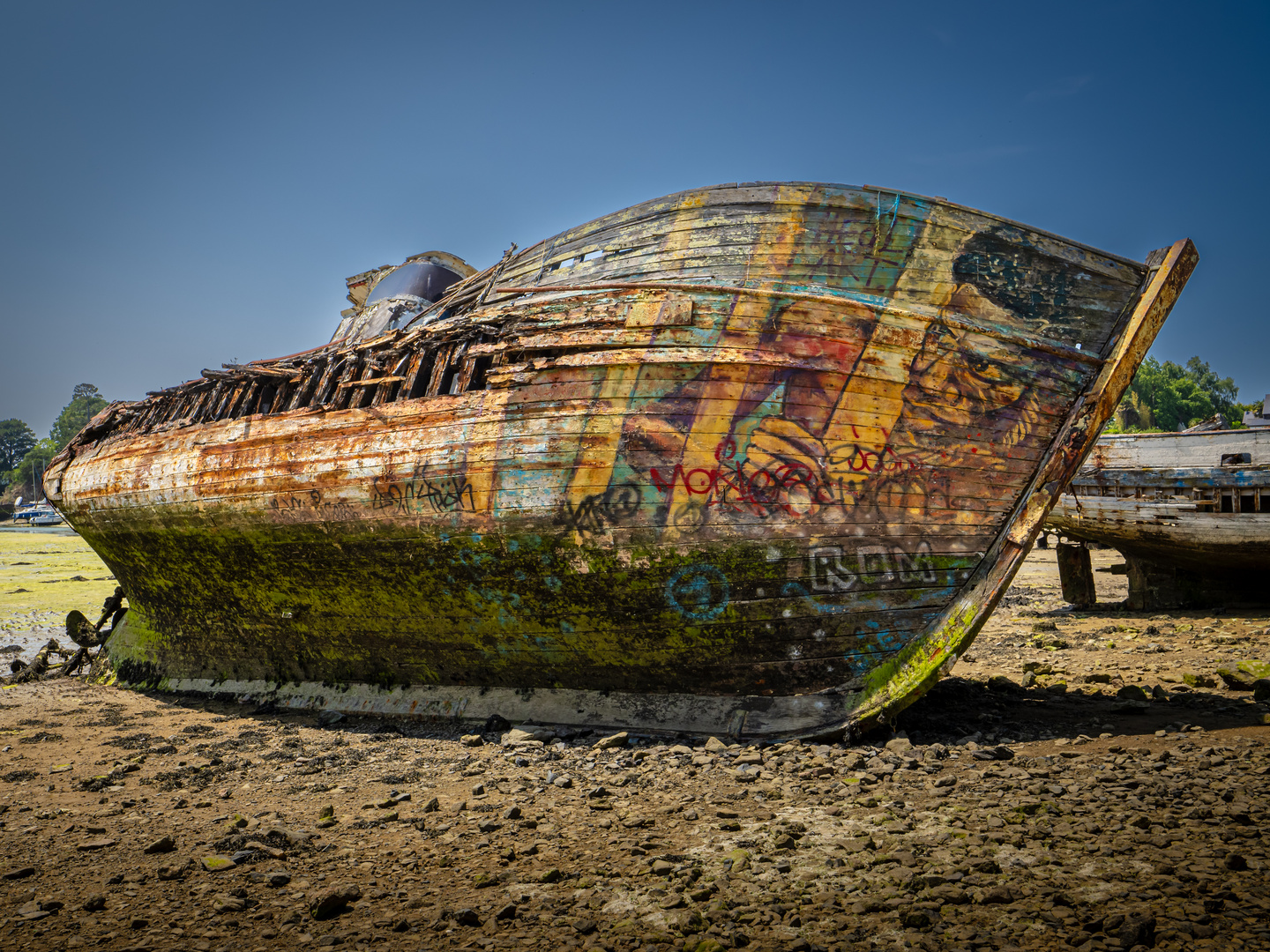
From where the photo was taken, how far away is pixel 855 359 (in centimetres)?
528

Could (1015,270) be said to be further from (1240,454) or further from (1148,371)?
(1148,371)

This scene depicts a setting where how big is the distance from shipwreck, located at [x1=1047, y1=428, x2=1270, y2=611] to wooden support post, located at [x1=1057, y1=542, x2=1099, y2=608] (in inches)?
0.6

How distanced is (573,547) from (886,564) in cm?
232

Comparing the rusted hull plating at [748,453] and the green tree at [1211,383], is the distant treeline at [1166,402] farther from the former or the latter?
the rusted hull plating at [748,453]

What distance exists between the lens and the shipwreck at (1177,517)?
9.96m

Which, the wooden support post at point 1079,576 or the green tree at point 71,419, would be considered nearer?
the wooden support post at point 1079,576

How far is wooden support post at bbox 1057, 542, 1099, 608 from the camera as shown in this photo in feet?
40.5

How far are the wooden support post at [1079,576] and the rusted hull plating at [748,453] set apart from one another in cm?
851

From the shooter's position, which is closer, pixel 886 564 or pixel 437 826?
pixel 437 826

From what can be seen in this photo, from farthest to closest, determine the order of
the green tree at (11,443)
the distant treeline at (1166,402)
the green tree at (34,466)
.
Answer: the green tree at (11,443) < the green tree at (34,466) < the distant treeline at (1166,402)

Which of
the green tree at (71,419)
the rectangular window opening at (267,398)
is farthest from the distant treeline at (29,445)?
the rectangular window opening at (267,398)

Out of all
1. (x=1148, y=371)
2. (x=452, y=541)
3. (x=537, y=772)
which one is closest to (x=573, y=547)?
(x=452, y=541)

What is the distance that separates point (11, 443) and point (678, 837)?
13770 centimetres

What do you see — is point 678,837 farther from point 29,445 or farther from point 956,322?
point 29,445
